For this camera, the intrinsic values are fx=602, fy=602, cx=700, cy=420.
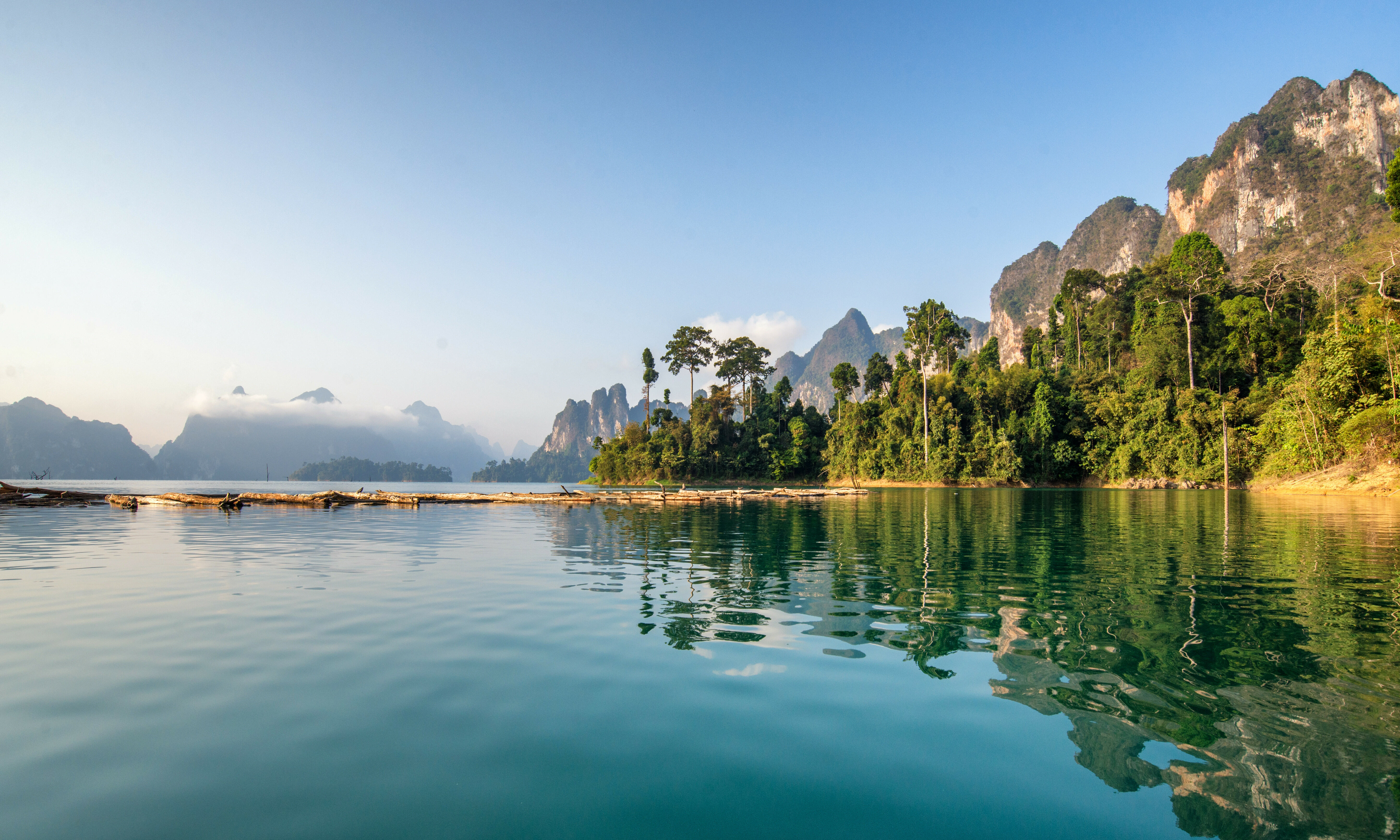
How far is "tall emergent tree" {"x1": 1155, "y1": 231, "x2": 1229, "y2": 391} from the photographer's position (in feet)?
200

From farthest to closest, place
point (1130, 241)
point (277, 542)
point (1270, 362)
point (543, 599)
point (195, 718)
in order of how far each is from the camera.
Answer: point (1130, 241)
point (1270, 362)
point (277, 542)
point (543, 599)
point (195, 718)

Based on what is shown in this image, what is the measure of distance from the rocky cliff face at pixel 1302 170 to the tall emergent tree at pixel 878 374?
73.0 meters

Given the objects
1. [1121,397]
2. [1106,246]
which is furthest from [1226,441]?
[1106,246]

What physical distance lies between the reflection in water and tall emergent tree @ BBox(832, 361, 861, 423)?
63838mm

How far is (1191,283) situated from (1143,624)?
73.8 meters

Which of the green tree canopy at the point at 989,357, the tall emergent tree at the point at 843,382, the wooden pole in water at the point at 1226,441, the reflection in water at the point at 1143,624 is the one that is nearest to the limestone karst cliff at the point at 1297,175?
the green tree canopy at the point at 989,357

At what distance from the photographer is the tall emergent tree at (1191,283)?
6094 centimetres

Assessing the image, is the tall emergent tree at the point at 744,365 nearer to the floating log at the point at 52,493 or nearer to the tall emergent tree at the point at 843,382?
the tall emergent tree at the point at 843,382

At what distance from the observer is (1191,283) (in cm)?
6306

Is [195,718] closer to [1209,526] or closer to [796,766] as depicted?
[796,766]

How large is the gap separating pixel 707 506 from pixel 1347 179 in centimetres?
14687

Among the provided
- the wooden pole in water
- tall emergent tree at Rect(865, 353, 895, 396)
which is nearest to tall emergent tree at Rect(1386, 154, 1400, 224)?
the wooden pole in water

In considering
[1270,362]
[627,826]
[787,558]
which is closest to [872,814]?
[627,826]

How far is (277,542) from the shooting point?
17.7m
